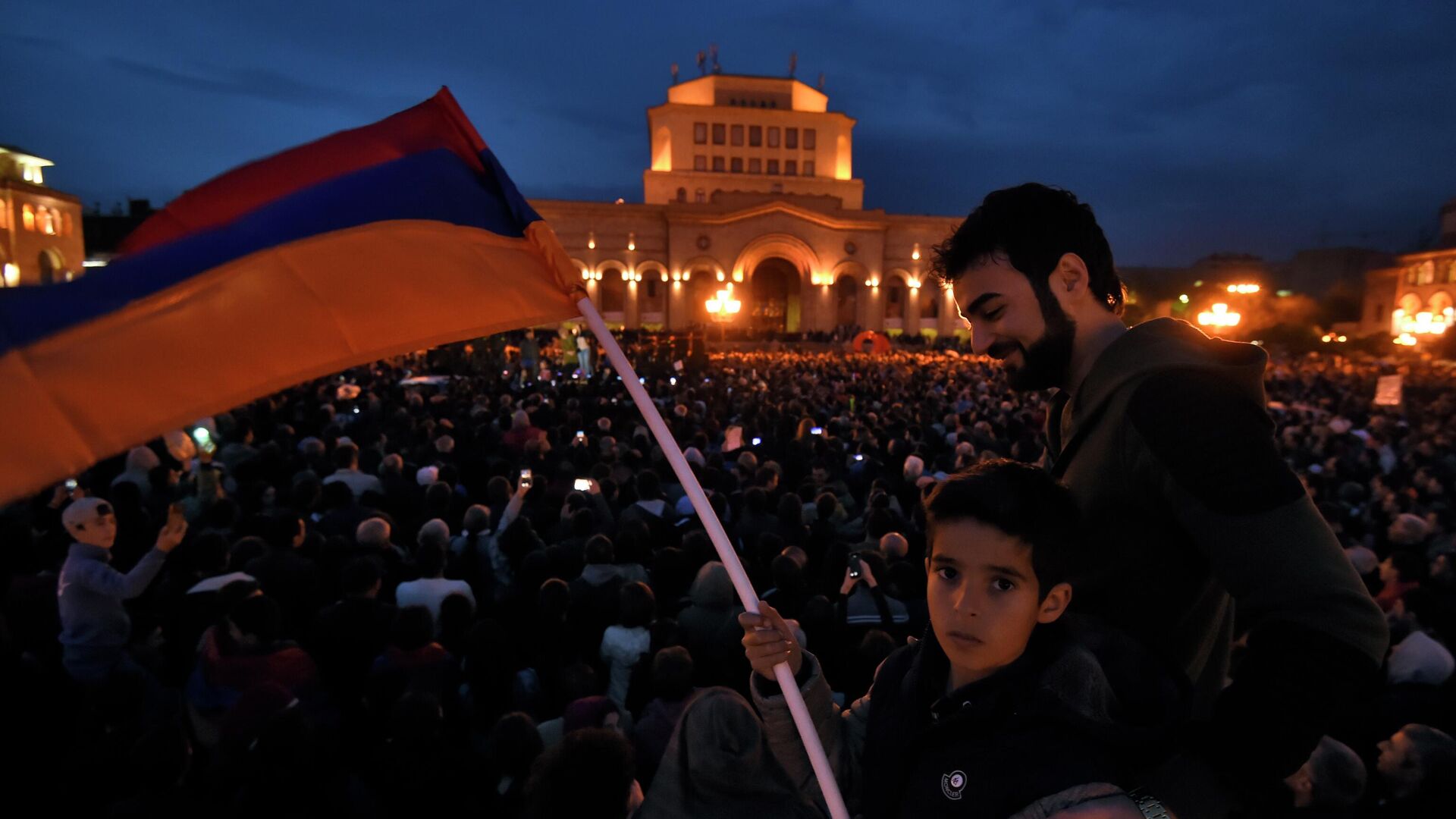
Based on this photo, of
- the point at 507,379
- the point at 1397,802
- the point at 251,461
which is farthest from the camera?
the point at 507,379

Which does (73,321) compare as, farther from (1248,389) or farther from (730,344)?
(730,344)

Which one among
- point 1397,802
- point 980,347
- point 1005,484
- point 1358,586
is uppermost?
point 980,347

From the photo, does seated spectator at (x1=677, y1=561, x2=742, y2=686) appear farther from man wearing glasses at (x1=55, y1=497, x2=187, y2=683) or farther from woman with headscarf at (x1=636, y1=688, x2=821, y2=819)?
man wearing glasses at (x1=55, y1=497, x2=187, y2=683)

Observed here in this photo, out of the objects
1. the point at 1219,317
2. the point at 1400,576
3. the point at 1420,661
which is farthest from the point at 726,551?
the point at 1219,317

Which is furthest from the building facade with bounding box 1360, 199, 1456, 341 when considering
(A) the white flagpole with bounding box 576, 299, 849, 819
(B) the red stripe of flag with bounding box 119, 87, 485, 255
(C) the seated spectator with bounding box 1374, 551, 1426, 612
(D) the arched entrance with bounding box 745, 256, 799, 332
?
(B) the red stripe of flag with bounding box 119, 87, 485, 255

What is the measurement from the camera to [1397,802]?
10.6 ft

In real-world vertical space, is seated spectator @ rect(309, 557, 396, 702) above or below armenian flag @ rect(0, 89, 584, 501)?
below

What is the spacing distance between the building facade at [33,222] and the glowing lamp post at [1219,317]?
1904 inches

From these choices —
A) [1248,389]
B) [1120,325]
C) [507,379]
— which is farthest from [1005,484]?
[507,379]

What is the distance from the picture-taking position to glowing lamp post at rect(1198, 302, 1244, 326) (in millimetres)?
29500

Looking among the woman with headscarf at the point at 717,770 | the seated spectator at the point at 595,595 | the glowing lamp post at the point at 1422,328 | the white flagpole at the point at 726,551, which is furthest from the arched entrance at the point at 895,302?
the white flagpole at the point at 726,551

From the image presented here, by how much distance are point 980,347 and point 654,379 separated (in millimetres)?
17763

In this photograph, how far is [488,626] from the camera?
13.0 feet

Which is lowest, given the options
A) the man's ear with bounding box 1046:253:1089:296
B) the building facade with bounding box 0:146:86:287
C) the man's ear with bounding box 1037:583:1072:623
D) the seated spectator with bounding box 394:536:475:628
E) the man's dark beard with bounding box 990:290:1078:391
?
the seated spectator with bounding box 394:536:475:628
